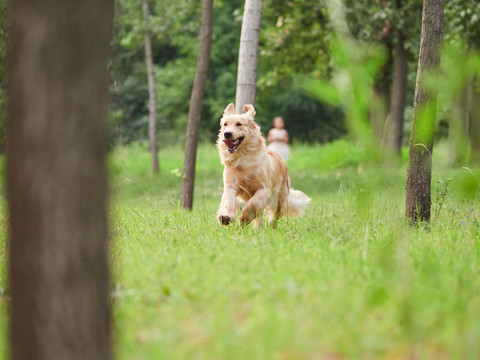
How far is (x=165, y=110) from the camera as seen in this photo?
30.3 metres

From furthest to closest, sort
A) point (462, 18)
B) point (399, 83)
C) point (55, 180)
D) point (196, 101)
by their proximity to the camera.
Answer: point (399, 83) < point (462, 18) < point (196, 101) < point (55, 180)

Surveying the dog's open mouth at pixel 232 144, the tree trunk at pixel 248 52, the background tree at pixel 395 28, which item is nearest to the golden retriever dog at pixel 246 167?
the dog's open mouth at pixel 232 144

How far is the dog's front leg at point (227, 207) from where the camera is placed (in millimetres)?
6672

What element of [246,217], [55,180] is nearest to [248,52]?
[246,217]

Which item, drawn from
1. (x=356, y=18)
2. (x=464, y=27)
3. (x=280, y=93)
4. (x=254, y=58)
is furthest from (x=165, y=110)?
(x=254, y=58)

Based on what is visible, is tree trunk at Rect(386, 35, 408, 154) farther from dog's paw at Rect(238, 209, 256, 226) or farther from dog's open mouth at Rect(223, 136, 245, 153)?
dog's paw at Rect(238, 209, 256, 226)

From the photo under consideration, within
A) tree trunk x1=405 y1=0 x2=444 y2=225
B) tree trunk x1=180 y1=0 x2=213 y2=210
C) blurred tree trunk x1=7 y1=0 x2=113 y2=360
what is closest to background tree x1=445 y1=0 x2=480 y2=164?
tree trunk x1=405 y1=0 x2=444 y2=225

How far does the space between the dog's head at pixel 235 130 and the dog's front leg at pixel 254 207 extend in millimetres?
664

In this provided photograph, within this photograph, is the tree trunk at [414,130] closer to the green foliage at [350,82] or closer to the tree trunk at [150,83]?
the green foliage at [350,82]

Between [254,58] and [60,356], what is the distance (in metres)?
7.26

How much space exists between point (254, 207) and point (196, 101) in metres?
3.32

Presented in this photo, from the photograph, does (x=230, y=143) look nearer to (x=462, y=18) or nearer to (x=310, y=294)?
(x=310, y=294)

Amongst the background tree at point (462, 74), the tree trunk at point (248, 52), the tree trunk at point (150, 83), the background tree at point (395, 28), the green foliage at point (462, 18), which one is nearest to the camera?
the background tree at point (462, 74)

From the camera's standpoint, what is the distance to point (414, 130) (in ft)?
21.4
